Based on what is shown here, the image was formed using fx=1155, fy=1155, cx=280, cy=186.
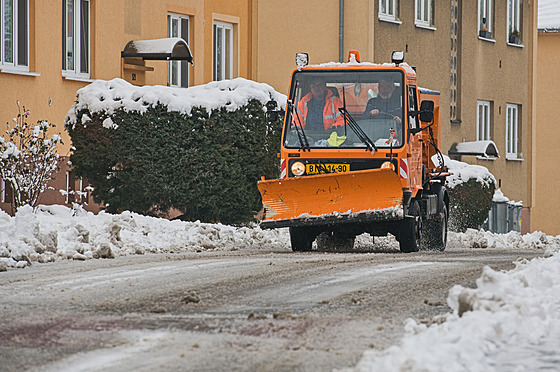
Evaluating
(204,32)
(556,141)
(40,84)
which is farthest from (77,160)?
(556,141)

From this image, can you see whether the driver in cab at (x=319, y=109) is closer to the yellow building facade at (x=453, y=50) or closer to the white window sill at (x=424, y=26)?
the yellow building facade at (x=453, y=50)

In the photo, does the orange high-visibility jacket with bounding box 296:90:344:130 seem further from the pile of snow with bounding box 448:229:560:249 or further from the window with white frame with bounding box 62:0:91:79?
the window with white frame with bounding box 62:0:91:79

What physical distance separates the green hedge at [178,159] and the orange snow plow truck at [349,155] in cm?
213

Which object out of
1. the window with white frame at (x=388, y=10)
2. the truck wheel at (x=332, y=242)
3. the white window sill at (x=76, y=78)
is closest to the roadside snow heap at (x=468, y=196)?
the window with white frame at (x=388, y=10)

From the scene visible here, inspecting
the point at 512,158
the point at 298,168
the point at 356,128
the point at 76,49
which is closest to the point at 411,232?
the point at 356,128

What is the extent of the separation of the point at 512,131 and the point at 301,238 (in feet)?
76.2

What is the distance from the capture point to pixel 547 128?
41.6 metres

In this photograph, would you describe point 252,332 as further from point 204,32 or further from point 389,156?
point 204,32

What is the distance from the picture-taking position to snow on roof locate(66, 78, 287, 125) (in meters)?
16.9

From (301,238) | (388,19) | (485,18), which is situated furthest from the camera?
(485,18)

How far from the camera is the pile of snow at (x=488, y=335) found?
18.5 ft

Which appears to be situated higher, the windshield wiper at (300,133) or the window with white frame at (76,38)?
the window with white frame at (76,38)

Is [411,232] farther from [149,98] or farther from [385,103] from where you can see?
[149,98]

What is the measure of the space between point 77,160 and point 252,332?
34.9ft
